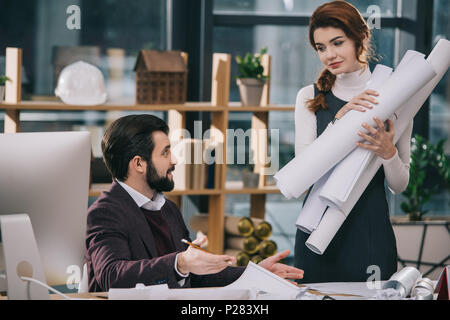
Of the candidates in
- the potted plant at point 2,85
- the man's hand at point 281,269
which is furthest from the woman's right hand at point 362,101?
the potted plant at point 2,85

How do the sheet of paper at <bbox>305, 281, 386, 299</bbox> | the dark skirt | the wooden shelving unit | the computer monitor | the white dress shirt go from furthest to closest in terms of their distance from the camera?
the wooden shelving unit, the dark skirt, the white dress shirt, the sheet of paper at <bbox>305, 281, 386, 299</bbox>, the computer monitor

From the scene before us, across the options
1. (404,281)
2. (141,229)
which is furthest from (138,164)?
(404,281)

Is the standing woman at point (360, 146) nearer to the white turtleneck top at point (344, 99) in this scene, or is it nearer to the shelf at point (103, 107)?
the white turtleneck top at point (344, 99)

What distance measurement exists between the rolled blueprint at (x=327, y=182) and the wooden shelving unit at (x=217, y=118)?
1474 millimetres

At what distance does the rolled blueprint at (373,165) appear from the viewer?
2.06 m

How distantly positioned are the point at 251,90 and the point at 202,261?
2.05 meters

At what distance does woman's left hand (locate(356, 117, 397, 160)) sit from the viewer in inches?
81.2

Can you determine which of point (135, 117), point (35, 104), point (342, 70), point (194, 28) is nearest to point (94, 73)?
point (35, 104)

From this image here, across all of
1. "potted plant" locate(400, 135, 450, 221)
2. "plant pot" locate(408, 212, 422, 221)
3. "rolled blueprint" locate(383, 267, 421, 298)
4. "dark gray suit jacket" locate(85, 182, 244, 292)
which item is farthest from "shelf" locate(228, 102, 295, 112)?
"rolled blueprint" locate(383, 267, 421, 298)

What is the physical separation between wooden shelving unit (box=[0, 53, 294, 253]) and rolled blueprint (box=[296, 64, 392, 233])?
1474 millimetres

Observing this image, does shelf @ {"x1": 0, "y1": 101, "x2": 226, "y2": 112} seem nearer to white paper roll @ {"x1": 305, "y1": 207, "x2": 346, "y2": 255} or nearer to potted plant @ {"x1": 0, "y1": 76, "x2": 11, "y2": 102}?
potted plant @ {"x1": 0, "y1": 76, "x2": 11, "y2": 102}

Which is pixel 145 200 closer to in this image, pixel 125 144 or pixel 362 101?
pixel 125 144

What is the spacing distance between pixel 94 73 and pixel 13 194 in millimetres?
1925
